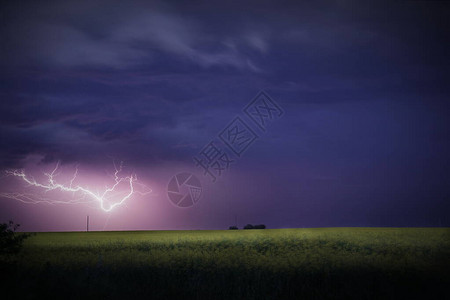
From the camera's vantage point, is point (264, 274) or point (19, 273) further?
point (264, 274)

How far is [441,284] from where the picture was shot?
43.5 ft

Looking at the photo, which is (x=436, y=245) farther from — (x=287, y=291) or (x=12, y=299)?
(x=12, y=299)

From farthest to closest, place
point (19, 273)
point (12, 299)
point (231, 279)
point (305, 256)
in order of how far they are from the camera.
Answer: point (305, 256) → point (231, 279) → point (19, 273) → point (12, 299)

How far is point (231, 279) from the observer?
13.7 m

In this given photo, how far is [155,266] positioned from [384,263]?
852 cm

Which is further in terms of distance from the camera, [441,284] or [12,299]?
[441,284]

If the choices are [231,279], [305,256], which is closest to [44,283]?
[231,279]

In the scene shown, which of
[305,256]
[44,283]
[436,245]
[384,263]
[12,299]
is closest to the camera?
[12,299]

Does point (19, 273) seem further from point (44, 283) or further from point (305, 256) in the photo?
point (305, 256)

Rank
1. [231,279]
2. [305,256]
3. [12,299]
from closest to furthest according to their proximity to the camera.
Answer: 1. [12,299]
2. [231,279]
3. [305,256]

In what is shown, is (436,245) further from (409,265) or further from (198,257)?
(198,257)

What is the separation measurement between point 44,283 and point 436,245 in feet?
76.3

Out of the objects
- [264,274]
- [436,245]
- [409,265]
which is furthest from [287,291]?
[436,245]

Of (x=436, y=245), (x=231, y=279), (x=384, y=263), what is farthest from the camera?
(x=436, y=245)
